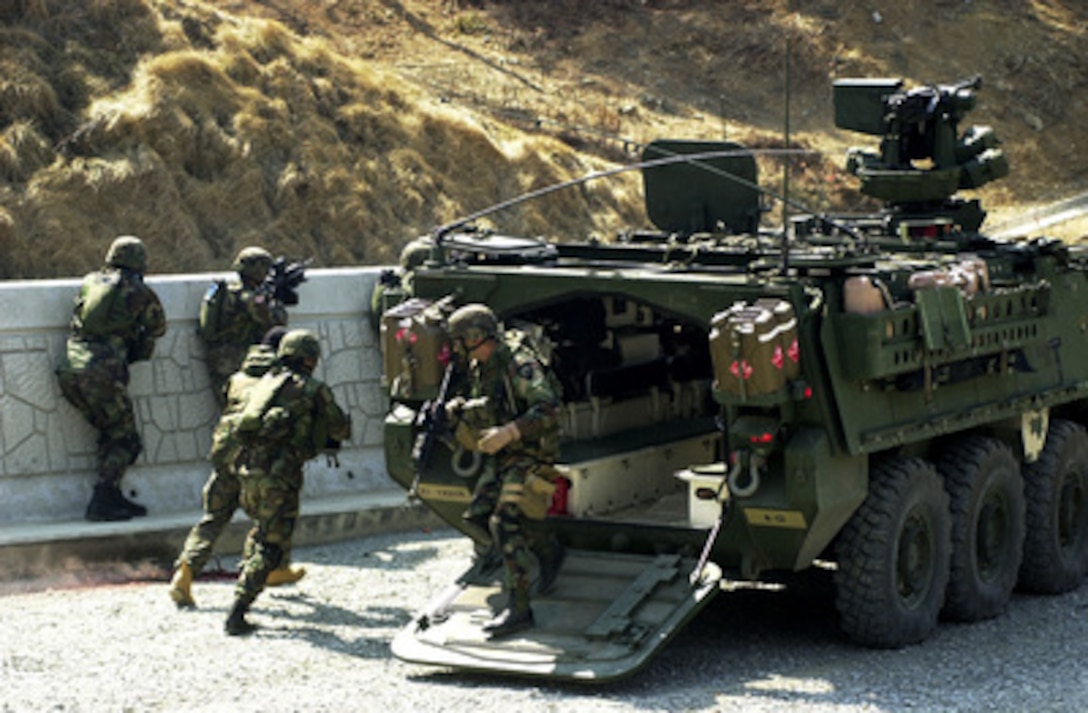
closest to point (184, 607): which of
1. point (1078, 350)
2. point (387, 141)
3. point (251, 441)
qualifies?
point (251, 441)

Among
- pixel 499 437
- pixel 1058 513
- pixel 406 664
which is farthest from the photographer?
pixel 1058 513

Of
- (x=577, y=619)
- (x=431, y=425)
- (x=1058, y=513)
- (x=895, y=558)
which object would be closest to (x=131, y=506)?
(x=431, y=425)

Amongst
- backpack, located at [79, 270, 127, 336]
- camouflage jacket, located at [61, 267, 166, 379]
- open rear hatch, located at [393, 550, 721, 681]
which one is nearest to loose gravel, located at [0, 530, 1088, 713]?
open rear hatch, located at [393, 550, 721, 681]

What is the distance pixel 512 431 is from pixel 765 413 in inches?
47.7

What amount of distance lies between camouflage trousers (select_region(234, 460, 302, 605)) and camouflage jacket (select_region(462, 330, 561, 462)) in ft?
4.48

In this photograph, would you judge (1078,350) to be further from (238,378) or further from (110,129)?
(110,129)

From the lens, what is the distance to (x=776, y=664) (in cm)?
995

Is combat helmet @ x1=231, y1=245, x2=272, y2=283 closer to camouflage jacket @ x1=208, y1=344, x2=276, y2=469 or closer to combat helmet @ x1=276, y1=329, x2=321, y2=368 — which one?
camouflage jacket @ x1=208, y1=344, x2=276, y2=469

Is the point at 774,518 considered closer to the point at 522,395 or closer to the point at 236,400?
the point at 522,395

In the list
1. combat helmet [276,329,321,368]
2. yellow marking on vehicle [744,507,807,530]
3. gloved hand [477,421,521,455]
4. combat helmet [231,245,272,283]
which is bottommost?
yellow marking on vehicle [744,507,807,530]

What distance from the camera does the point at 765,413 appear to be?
962 cm

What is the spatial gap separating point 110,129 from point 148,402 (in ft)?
31.4

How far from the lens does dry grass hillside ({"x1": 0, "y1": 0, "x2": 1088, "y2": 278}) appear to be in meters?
22.2

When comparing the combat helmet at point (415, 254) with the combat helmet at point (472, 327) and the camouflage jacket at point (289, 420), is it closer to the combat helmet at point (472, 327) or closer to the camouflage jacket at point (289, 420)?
the camouflage jacket at point (289, 420)
